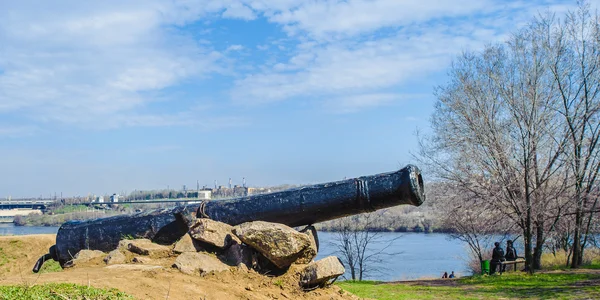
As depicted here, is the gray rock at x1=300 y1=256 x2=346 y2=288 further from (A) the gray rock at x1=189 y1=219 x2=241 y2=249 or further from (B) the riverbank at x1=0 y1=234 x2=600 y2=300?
(A) the gray rock at x1=189 y1=219 x2=241 y2=249

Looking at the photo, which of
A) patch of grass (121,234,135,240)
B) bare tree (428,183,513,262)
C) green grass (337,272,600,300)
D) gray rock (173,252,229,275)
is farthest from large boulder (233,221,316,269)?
bare tree (428,183,513,262)

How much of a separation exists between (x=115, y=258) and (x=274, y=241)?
67.6 inches

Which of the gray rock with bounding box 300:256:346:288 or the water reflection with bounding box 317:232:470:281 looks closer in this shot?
the gray rock with bounding box 300:256:346:288

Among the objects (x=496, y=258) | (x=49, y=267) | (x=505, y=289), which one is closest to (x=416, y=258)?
(x=496, y=258)

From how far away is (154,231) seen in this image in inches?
286

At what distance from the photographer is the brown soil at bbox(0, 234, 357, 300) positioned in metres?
4.82

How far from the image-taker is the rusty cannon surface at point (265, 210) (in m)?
6.52

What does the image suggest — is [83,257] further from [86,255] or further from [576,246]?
[576,246]

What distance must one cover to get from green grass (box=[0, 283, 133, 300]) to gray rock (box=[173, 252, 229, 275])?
146 centimetres

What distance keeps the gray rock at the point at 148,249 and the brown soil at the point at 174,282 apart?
0.20 m

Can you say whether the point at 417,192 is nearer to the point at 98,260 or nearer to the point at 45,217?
the point at 98,260

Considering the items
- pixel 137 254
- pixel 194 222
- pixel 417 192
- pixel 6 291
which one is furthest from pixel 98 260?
pixel 417 192

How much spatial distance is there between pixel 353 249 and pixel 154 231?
23.4 m

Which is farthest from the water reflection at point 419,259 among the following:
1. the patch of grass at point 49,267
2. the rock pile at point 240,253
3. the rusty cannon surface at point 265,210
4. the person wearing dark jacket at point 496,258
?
the rock pile at point 240,253
